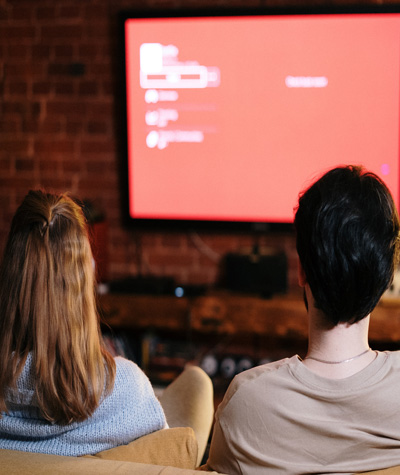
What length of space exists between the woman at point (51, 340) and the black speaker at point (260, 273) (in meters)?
2.05

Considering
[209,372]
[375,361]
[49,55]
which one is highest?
[49,55]

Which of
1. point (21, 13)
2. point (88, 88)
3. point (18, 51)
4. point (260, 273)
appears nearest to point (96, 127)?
point (88, 88)

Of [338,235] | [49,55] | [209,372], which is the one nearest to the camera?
[338,235]

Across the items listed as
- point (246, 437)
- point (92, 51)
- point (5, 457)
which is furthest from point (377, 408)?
point (92, 51)

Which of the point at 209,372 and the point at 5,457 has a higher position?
the point at 5,457

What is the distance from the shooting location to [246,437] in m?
1.21

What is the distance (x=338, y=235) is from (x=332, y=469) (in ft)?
1.46

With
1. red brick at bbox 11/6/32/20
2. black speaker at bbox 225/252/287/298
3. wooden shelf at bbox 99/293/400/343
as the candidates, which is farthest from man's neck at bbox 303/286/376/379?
red brick at bbox 11/6/32/20

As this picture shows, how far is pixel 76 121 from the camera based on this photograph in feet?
12.5

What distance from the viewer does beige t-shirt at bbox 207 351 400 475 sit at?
3.80 ft

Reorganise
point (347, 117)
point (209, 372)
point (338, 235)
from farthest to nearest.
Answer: point (209, 372) → point (347, 117) → point (338, 235)

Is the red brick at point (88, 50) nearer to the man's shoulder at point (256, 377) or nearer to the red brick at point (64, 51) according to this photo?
the red brick at point (64, 51)

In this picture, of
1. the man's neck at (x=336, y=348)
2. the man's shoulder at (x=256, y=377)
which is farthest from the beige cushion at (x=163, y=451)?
the man's neck at (x=336, y=348)

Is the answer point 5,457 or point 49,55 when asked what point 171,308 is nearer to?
point 49,55
